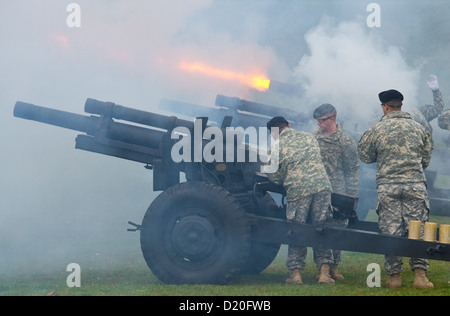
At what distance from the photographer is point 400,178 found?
767 cm

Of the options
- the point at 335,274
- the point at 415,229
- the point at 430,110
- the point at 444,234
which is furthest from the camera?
the point at 430,110

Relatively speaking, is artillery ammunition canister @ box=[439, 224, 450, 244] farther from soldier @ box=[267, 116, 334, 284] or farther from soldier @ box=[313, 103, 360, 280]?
soldier @ box=[313, 103, 360, 280]

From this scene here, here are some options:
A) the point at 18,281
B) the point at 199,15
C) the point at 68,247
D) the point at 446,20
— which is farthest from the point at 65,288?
the point at 446,20

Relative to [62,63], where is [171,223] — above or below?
below

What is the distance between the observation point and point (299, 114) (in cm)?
1502

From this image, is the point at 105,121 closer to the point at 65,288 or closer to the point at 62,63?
the point at 65,288

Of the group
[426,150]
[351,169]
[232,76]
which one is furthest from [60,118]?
[232,76]

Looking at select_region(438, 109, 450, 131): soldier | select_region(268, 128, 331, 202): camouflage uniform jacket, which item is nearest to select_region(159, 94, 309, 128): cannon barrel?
select_region(438, 109, 450, 131): soldier

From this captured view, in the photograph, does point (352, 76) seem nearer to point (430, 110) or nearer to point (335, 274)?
point (430, 110)

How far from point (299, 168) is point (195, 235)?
4.48ft

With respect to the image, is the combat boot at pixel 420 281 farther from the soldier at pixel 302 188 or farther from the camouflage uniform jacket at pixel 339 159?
the camouflage uniform jacket at pixel 339 159

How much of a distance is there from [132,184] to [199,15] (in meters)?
5.47

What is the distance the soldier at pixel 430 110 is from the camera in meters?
11.6

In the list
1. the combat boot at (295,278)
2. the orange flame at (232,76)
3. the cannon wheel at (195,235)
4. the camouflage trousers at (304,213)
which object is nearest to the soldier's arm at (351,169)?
the camouflage trousers at (304,213)
